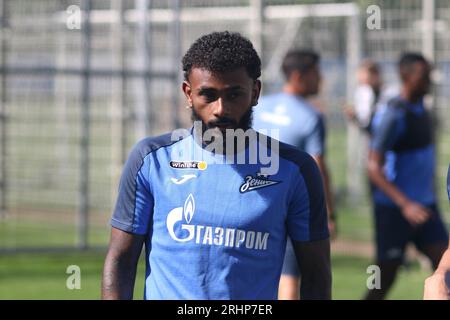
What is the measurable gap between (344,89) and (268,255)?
493 inches

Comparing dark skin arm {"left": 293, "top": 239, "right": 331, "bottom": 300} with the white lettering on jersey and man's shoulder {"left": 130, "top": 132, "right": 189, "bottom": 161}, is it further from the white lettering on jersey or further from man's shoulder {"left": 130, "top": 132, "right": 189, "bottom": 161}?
man's shoulder {"left": 130, "top": 132, "right": 189, "bottom": 161}

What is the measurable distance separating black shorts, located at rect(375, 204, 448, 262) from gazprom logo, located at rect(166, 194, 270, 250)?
5394 mm

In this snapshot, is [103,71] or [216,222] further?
[103,71]

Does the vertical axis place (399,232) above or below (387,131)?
below

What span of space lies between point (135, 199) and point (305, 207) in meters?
0.72

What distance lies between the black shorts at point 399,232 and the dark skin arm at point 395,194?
4.4 inches

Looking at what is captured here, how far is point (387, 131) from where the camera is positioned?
402 inches

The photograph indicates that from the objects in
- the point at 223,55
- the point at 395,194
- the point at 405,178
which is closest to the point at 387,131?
the point at 405,178

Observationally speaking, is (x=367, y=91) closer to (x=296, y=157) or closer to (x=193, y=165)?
(x=296, y=157)

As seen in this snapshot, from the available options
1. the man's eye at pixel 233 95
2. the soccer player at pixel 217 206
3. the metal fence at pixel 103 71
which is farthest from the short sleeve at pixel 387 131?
the man's eye at pixel 233 95

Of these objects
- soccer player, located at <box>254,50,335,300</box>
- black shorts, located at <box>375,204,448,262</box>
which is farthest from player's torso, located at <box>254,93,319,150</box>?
black shorts, located at <box>375,204,448,262</box>

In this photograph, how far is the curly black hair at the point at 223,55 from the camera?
190 inches

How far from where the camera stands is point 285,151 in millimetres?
4895

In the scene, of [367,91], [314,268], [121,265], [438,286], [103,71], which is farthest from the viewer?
[367,91]
